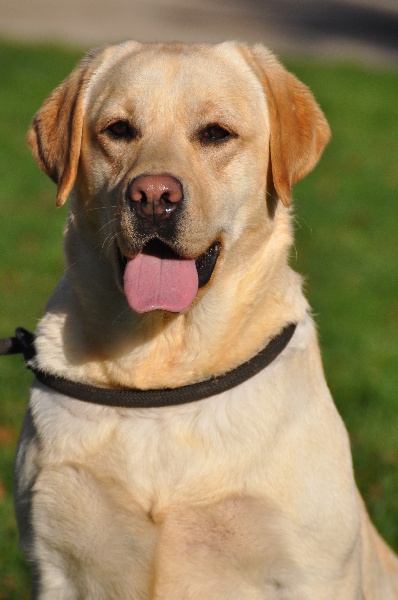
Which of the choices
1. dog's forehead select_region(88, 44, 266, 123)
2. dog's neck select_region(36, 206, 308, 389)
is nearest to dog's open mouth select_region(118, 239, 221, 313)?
dog's neck select_region(36, 206, 308, 389)

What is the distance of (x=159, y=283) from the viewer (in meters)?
3.50

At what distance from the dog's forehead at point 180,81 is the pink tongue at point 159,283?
22.7 inches

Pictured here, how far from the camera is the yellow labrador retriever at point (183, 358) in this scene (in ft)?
11.2

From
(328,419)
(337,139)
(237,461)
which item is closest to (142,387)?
(237,461)

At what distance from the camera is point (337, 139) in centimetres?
1340

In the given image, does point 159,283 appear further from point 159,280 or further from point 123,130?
point 123,130

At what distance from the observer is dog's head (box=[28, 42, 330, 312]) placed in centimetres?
346

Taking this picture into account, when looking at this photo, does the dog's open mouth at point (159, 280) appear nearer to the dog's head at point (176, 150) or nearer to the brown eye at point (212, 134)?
the dog's head at point (176, 150)

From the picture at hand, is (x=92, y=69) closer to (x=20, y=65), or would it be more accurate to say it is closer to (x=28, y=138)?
(x=28, y=138)

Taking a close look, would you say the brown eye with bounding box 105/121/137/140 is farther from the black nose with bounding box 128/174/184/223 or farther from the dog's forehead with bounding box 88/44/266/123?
the black nose with bounding box 128/174/184/223

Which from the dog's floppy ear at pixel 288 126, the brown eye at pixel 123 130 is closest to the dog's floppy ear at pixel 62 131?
the brown eye at pixel 123 130

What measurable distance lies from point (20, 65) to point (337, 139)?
538 centimetres

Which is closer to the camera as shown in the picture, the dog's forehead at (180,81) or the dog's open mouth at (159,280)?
the dog's open mouth at (159,280)

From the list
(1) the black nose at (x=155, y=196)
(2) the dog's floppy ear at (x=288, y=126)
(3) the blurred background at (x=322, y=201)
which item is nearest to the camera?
(1) the black nose at (x=155, y=196)
